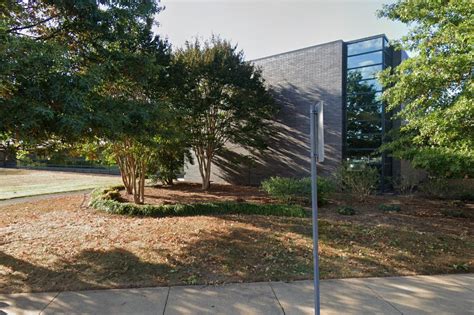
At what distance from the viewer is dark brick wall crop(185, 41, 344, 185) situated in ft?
48.0

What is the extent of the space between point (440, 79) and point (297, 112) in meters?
10.2

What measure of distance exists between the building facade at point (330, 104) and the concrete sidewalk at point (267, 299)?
10.8 meters

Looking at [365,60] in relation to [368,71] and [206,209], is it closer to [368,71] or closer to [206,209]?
[368,71]

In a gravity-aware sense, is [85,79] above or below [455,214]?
above

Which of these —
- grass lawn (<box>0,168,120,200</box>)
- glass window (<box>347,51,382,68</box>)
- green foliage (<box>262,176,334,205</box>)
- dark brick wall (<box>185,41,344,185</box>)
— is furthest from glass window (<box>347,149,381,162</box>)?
grass lawn (<box>0,168,120,200</box>)

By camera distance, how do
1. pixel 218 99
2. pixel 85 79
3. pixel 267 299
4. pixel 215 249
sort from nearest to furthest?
1. pixel 267 299
2. pixel 85 79
3. pixel 215 249
4. pixel 218 99

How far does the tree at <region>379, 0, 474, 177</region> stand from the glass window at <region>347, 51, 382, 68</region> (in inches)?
271

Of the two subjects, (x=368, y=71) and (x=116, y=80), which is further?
(x=368, y=71)

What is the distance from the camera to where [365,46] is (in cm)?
1436

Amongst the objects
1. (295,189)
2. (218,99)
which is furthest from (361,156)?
(218,99)

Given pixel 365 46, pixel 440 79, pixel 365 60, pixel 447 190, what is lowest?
pixel 447 190

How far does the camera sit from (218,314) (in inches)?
129

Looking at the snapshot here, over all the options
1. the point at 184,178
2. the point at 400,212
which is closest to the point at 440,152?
the point at 400,212

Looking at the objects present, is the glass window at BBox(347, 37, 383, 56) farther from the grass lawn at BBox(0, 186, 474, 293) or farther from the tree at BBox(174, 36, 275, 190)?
the grass lawn at BBox(0, 186, 474, 293)
